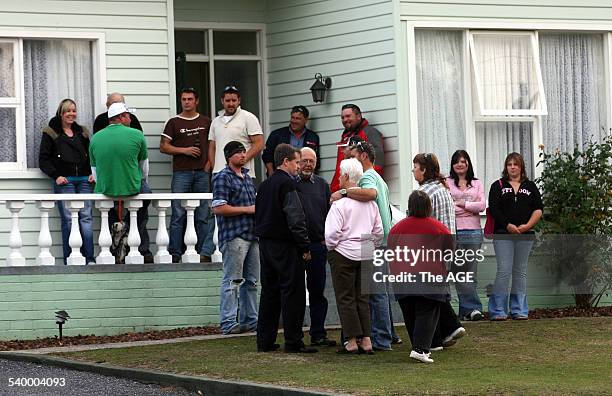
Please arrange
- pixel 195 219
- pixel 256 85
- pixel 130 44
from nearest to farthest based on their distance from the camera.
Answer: pixel 195 219 → pixel 130 44 → pixel 256 85

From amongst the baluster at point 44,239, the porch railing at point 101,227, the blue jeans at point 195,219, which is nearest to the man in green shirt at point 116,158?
the porch railing at point 101,227

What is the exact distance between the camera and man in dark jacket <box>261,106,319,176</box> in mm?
18281

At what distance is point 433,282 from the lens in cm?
1301

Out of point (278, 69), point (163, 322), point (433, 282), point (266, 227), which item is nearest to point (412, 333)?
point (433, 282)

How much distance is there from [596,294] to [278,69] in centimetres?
505

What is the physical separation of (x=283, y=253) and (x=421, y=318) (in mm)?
1532

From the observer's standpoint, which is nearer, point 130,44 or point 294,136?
point 130,44

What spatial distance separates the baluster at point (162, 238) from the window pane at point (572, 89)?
16.9 feet

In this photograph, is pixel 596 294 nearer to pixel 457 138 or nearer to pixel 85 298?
pixel 457 138

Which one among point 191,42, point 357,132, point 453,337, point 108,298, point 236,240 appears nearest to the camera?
point 453,337

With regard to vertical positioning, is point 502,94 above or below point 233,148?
above

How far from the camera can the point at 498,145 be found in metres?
18.7

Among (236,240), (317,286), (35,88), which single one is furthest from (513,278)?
(35,88)

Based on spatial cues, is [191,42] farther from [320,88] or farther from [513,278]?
[513,278]
